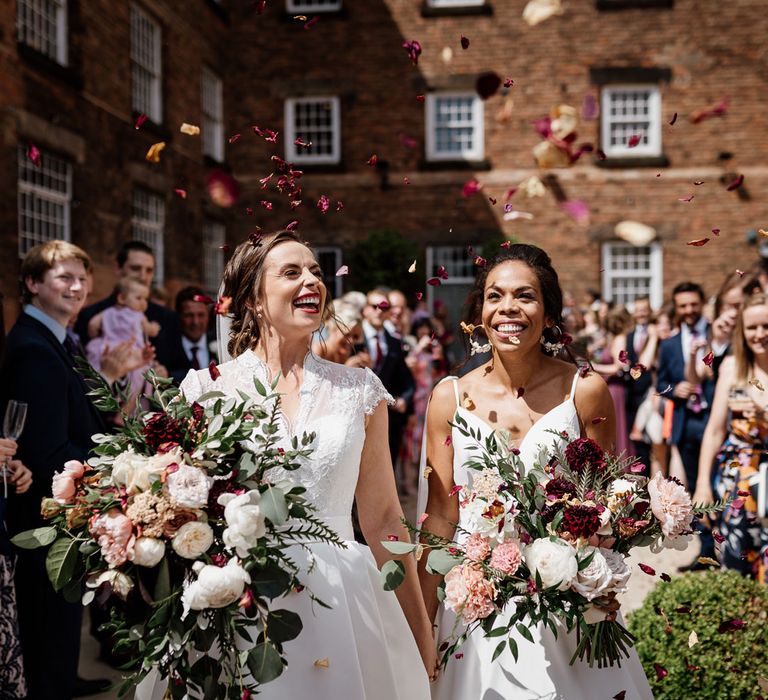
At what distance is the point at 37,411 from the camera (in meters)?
3.72

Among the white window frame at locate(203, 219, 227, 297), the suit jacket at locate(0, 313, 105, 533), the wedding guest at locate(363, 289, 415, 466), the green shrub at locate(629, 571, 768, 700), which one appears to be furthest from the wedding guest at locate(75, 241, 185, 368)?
the white window frame at locate(203, 219, 227, 297)

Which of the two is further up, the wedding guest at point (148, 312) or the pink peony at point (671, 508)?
the wedding guest at point (148, 312)

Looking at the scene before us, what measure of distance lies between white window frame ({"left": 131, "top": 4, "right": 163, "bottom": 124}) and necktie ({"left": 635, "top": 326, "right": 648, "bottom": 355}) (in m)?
8.88

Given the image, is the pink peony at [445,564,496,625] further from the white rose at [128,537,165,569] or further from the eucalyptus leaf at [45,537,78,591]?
the eucalyptus leaf at [45,537,78,591]

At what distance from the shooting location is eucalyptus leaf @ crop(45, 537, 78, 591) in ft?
7.03

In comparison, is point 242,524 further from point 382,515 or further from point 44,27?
point 44,27

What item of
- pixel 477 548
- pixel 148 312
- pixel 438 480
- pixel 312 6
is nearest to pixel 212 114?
pixel 312 6

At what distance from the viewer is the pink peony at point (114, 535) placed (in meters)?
2.04

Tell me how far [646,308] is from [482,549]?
30.1 feet

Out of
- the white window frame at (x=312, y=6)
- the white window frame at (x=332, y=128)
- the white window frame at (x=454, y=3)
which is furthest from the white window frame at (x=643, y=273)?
the white window frame at (x=312, y=6)

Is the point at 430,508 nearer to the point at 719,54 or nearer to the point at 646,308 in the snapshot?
the point at 646,308

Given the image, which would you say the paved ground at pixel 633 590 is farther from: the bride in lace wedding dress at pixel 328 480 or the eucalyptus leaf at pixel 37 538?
the eucalyptus leaf at pixel 37 538

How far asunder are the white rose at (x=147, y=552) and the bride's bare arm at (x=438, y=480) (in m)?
1.19

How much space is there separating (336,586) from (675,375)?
A: 5.60m
